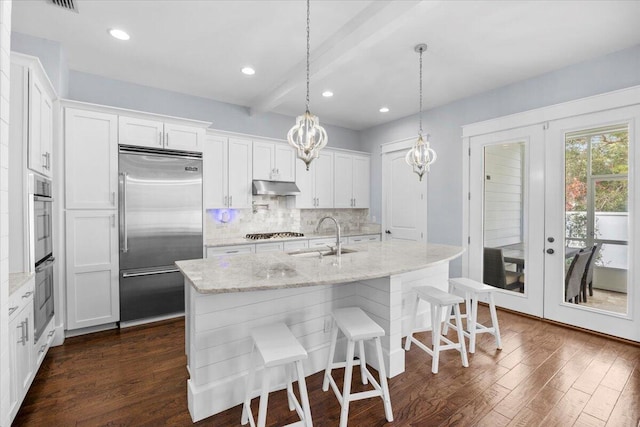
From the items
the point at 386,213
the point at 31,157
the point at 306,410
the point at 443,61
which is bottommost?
the point at 306,410

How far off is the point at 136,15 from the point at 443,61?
2.97 meters

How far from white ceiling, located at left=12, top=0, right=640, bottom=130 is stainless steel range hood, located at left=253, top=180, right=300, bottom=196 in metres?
1.25

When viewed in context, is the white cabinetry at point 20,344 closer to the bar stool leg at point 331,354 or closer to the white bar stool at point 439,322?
the bar stool leg at point 331,354

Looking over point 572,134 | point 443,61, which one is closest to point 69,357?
point 443,61

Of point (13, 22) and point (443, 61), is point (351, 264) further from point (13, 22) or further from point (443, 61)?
point (13, 22)

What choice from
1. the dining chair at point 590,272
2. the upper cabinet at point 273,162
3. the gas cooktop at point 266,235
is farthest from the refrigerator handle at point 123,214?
the dining chair at point 590,272

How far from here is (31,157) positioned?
2.24 metres

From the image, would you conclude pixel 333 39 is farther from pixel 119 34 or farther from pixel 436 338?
pixel 436 338

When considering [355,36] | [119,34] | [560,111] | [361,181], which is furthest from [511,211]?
[119,34]

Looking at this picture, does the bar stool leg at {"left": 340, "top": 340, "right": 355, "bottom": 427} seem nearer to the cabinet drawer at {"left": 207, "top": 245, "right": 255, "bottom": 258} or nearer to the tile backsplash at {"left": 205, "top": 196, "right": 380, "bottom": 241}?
the cabinet drawer at {"left": 207, "top": 245, "right": 255, "bottom": 258}

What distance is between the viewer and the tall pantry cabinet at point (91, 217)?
3.03m

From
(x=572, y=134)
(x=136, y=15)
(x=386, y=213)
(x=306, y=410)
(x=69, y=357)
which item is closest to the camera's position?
(x=306, y=410)

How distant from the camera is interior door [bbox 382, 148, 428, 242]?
4926mm

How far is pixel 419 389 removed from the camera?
2.20m
